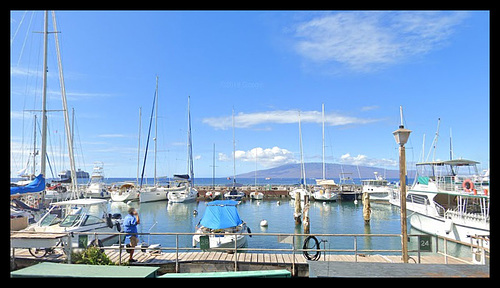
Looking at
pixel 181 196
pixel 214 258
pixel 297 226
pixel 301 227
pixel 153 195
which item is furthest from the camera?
pixel 153 195

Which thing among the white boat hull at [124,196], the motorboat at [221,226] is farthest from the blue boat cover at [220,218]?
the white boat hull at [124,196]

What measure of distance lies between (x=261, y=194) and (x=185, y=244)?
39.5 meters

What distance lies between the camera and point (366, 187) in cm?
5819

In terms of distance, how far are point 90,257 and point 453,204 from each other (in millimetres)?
27903

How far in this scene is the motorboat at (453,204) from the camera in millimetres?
20219

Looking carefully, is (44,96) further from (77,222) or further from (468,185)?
(468,185)

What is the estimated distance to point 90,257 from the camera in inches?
380

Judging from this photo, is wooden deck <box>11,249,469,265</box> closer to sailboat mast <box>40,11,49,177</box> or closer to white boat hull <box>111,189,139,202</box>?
sailboat mast <box>40,11,49,177</box>

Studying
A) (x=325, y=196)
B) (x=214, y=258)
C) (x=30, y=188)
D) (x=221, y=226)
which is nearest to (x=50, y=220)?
(x=30, y=188)

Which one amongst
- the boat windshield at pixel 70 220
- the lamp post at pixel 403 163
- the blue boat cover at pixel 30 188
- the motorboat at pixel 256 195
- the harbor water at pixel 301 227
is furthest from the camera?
the motorboat at pixel 256 195

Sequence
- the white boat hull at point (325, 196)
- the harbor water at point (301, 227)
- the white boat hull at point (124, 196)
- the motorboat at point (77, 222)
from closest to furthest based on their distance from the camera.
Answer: the motorboat at point (77, 222) → the harbor water at point (301, 227) → the white boat hull at point (325, 196) → the white boat hull at point (124, 196)

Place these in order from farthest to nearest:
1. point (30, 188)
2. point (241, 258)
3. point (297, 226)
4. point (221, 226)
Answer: point (297, 226) → point (221, 226) → point (30, 188) → point (241, 258)

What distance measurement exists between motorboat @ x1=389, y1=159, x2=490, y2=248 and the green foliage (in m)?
19.9

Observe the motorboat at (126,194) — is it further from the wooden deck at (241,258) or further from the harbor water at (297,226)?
the wooden deck at (241,258)
